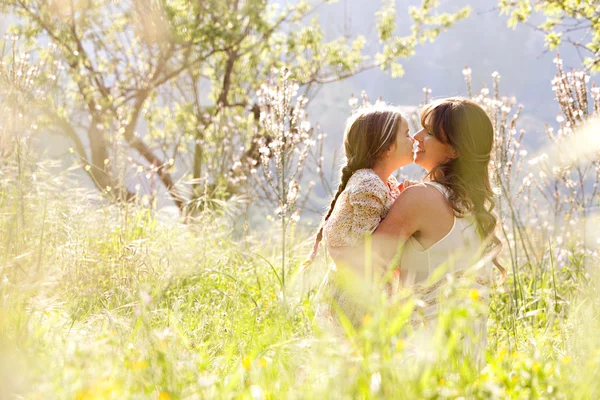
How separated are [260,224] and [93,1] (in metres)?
5.65

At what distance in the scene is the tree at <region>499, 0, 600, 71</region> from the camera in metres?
5.24

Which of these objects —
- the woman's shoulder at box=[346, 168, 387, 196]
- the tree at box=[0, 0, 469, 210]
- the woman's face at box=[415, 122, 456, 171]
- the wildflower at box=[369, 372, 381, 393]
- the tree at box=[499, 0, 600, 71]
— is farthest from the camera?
the tree at box=[0, 0, 469, 210]

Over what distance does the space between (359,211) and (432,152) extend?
0.46m

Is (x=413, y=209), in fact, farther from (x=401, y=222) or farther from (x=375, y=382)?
(x=375, y=382)

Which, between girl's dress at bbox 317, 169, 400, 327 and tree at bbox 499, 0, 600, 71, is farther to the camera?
tree at bbox 499, 0, 600, 71

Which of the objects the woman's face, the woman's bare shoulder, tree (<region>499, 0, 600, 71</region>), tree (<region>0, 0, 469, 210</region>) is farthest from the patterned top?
tree (<region>0, 0, 469, 210</region>)

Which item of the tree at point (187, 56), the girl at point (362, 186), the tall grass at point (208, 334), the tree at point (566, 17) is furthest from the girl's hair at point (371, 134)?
the tree at point (187, 56)

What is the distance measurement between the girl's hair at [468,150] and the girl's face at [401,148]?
116 mm

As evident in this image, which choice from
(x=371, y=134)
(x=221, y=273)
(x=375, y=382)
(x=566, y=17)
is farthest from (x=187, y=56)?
(x=375, y=382)

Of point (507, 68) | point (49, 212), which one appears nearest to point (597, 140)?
point (49, 212)

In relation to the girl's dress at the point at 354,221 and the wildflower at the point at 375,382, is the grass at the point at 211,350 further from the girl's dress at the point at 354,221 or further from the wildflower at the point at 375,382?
the girl's dress at the point at 354,221

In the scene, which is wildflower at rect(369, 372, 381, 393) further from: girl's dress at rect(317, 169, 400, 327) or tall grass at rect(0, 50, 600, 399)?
girl's dress at rect(317, 169, 400, 327)

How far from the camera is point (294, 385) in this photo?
1535 millimetres

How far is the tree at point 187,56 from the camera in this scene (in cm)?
905
